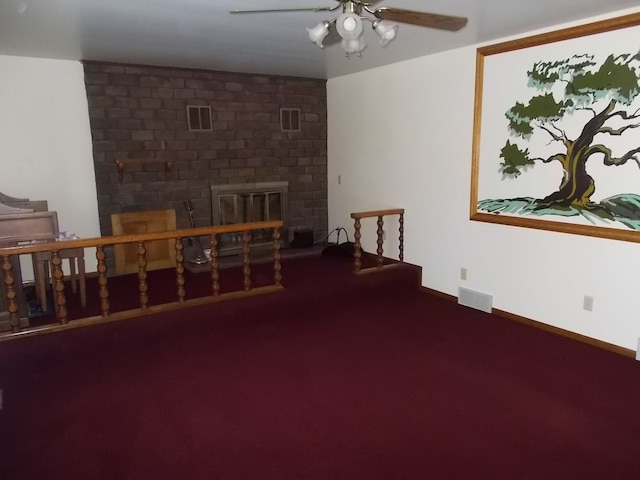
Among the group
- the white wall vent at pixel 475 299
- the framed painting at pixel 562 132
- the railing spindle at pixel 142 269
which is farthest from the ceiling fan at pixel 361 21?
the white wall vent at pixel 475 299

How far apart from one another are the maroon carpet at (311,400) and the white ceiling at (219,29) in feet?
7.07

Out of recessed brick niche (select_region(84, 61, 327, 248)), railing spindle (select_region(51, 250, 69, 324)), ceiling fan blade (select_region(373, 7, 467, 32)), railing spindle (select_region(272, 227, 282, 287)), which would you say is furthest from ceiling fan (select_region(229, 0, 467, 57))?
recessed brick niche (select_region(84, 61, 327, 248))

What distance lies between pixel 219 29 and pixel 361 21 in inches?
64.1

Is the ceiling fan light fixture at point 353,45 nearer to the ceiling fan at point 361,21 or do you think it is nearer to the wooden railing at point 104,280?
the ceiling fan at point 361,21

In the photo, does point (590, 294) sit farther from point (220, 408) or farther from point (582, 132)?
point (220, 408)

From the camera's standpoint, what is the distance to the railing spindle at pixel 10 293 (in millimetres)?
3002

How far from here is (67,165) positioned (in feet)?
15.0

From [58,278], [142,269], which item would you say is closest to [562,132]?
[142,269]

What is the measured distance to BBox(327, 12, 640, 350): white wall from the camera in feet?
11.2

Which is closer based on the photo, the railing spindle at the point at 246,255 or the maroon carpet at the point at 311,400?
the maroon carpet at the point at 311,400

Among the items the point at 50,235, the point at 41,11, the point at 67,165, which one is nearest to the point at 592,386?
the point at 50,235

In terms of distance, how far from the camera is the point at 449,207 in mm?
4438

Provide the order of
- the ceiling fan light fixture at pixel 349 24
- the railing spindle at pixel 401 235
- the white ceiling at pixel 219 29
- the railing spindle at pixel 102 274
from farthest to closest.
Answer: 1. the railing spindle at pixel 401 235
2. the railing spindle at pixel 102 274
3. the white ceiling at pixel 219 29
4. the ceiling fan light fixture at pixel 349 24

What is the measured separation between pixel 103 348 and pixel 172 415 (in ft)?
3.70
